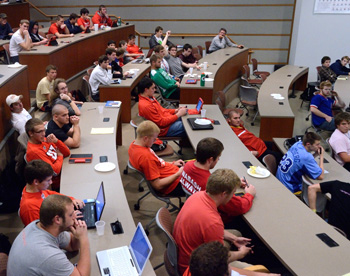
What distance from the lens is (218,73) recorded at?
24.5ft

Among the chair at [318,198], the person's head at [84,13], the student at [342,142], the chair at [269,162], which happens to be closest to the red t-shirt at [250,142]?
the chair at [269,162]

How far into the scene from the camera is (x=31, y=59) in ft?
19.9

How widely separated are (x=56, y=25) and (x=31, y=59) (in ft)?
8.15

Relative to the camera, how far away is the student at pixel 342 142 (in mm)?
4422

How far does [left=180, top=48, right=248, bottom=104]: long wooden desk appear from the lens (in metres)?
6.24

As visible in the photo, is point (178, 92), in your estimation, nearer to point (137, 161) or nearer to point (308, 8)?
point (137, 161)

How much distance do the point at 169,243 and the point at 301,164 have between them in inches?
69.7

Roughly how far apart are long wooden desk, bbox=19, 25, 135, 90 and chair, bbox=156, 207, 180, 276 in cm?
433

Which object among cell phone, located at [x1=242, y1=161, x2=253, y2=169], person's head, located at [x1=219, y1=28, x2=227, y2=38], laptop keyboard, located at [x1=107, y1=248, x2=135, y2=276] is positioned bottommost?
laptop keyboard, located at [x1=107, y1=248, x2=135, y2=276]

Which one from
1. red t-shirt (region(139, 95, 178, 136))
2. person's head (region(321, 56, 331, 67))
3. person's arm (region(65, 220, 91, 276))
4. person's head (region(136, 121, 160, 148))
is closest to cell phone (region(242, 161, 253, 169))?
person's head (region(136, 121, 160, 148))

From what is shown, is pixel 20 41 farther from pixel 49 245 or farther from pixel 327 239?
pixel 327 239

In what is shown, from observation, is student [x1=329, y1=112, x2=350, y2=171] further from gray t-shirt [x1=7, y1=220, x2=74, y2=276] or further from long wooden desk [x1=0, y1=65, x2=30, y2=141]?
long wooden desk [x1=0, y1=65, x2=30, y2=141]

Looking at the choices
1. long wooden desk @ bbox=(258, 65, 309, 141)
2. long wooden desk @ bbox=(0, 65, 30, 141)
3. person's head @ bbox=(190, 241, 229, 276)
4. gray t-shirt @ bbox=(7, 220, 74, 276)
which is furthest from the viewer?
long wooden desk @ bbox=(258, 65, 309, 141)

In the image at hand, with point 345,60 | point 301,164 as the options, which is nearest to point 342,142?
point 301,164
